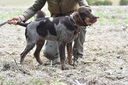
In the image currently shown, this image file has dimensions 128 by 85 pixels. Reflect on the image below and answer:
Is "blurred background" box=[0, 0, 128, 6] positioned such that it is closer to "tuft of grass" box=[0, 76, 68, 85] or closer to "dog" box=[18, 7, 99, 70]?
"dog" box=[18, 7, 99, 70]

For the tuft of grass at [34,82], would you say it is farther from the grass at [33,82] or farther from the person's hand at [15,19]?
the person's hand at [15,19]

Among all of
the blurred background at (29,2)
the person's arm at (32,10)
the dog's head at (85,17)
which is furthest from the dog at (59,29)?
the blurred background at (29,2)

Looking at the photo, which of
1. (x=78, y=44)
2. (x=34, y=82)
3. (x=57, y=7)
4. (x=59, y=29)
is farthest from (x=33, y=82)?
(x=78, y=44)

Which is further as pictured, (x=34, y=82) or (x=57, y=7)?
(x=57, y=7)

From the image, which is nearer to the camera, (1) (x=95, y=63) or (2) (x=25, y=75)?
(2) (x=25, y=75)

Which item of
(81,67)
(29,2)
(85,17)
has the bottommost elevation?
(81,67)

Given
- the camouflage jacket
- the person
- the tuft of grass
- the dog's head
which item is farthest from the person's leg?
the tuft of grass

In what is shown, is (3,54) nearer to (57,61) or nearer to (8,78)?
(57,61)

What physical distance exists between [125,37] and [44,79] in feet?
17.8

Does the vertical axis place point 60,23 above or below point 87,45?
above

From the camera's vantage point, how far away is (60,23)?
18.5ft

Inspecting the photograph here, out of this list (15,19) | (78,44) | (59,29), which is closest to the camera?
(59,29)

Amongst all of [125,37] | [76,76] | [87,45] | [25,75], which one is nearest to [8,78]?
[25,75]

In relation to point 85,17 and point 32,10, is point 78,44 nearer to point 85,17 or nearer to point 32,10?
point 32,10
